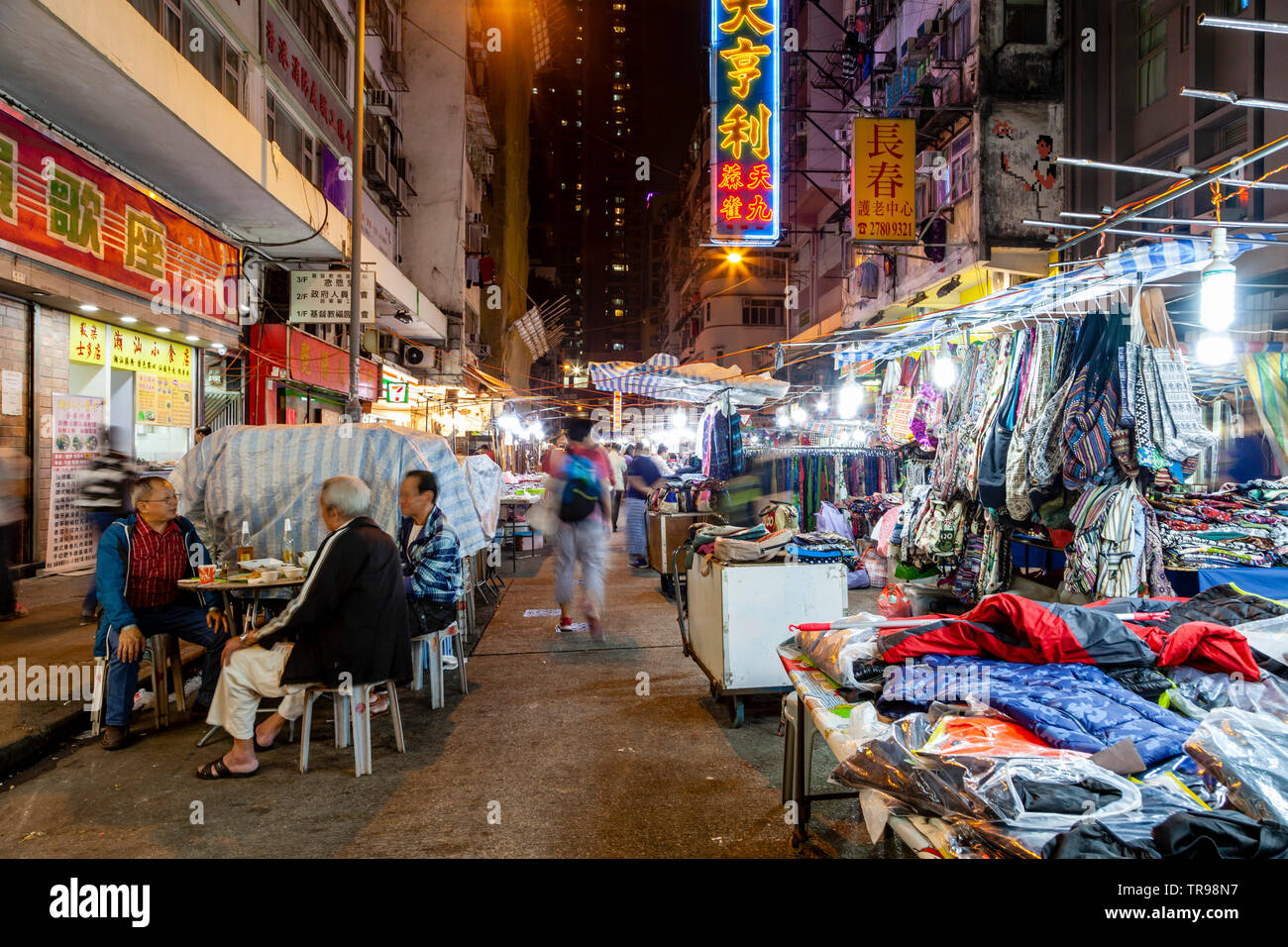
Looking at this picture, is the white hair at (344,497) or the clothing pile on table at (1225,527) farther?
the clothing pile on table at (1225,527)

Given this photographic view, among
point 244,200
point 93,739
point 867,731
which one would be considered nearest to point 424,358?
point 244,200

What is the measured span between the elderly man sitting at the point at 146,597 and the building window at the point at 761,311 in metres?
45.2

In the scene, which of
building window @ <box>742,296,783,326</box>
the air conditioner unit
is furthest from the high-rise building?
the air conditioner unit

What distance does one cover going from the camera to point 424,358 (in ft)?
86.2

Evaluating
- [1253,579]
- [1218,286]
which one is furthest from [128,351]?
[1253,579]

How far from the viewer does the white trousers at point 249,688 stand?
15.1 feet

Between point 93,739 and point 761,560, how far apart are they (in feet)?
16.6

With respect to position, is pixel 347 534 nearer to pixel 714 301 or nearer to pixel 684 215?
pixel 714 301

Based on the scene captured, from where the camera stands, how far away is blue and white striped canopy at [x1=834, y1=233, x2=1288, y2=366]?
19.7 feet

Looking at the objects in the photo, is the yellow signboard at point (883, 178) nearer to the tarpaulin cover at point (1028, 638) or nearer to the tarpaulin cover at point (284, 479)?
the tarpaulin cover at point (284, 479)

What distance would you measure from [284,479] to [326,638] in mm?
2930

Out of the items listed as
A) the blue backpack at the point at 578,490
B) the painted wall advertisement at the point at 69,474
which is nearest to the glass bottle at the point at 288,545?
the blue backpack at the point at 578,490

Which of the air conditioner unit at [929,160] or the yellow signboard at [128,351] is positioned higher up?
the air conditioner unit at [929,160]

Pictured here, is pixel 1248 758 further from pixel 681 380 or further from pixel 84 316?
pixel 84 316
